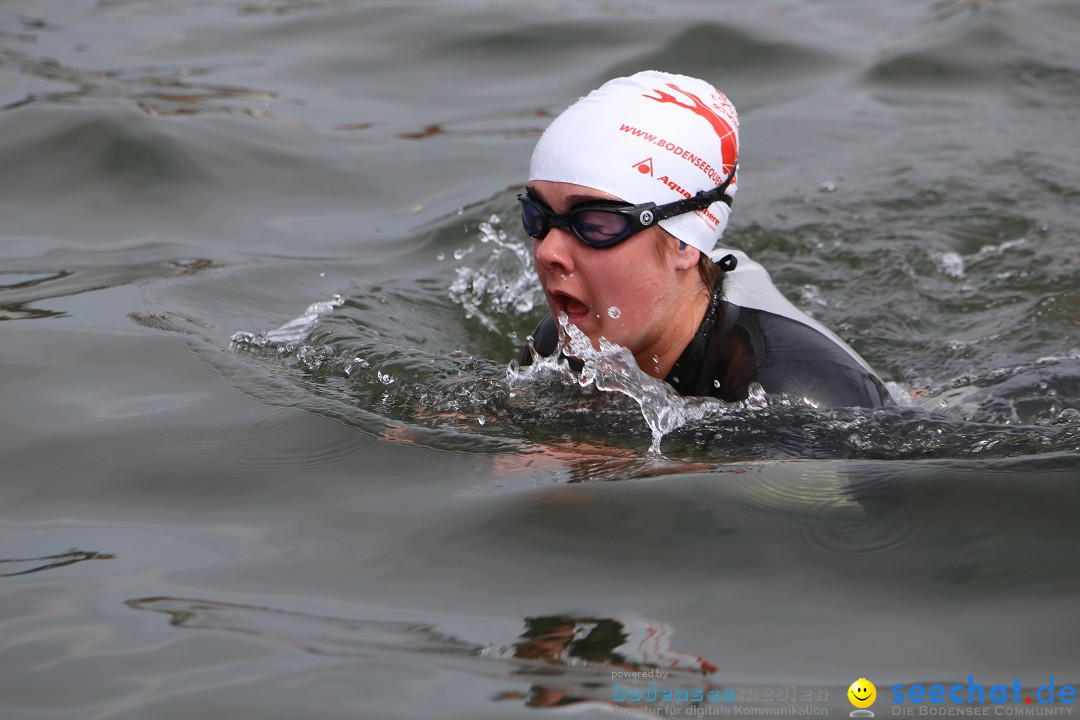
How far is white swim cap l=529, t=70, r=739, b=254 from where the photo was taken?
4.35 metres

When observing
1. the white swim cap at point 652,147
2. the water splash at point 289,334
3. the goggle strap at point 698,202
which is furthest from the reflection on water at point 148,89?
the goggle strap at point 698,202

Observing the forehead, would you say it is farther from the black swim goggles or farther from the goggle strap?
the goggle strap

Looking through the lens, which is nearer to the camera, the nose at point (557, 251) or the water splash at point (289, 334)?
the nose at point (557, 251)

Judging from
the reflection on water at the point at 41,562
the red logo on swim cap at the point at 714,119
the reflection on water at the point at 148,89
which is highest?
the reflection on water at the point at 148,89

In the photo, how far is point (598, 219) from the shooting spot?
4246mm

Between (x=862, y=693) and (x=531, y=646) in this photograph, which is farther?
(x=531, y=646)

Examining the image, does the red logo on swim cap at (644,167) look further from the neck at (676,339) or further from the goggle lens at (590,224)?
the neck at (676,339)

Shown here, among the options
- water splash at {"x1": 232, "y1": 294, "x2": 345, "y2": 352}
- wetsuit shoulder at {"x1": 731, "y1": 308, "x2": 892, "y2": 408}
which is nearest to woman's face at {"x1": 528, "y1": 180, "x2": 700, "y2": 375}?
wetsuit shoulder at {"x1": 731, "y1": 308, "x2": 892, "y2": 408}

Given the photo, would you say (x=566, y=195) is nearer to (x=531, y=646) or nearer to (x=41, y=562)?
(x=531, y=646)

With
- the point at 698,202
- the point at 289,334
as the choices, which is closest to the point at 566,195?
the point at 698,202

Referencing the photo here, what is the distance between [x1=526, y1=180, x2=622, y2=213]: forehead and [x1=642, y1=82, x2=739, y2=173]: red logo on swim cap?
1.71 feet

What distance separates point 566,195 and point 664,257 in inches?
16.7

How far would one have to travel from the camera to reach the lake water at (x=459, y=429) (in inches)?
115

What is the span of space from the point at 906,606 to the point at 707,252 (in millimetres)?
1863
